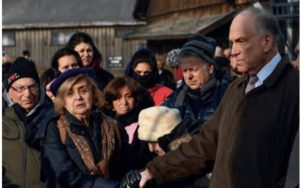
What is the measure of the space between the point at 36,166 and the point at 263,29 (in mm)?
1779

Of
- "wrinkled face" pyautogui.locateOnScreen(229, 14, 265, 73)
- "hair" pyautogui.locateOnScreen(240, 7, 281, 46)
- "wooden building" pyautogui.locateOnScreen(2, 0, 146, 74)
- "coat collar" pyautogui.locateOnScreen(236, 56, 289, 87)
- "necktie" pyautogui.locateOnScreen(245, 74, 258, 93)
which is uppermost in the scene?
"hair" pyautogui.locateOnScreen(240, 7, 281, 46)

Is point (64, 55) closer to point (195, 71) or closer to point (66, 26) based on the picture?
point (195, 71)

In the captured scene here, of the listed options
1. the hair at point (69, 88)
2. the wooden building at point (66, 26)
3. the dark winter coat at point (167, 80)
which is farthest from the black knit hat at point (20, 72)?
the wooden building at point (66, 26)

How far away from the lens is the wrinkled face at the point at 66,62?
266 inches

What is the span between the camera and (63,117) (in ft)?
16.1

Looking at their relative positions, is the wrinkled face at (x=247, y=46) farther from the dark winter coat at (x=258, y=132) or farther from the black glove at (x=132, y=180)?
the black glove at (x=132, y=180)

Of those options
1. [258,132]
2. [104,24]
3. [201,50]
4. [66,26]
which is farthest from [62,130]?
[66,26]

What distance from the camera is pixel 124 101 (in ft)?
20.1

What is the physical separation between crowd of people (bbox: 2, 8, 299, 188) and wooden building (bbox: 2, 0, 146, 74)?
32.3 metres

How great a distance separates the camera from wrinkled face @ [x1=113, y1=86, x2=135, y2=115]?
6113mm

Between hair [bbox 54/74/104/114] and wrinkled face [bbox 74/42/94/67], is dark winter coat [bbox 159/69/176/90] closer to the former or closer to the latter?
wrinkled face [bbox 74/42/94/67]

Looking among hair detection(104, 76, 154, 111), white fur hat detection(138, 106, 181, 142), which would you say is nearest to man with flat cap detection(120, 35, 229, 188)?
white fur hat detection(138, 106, 181, 142)

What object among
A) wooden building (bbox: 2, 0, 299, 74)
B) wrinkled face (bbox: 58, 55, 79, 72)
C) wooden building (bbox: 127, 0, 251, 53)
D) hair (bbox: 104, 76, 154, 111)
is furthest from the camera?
wooden building (bbox: 2, 0, 299, 74)

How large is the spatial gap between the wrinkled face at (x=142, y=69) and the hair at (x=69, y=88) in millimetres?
2238
